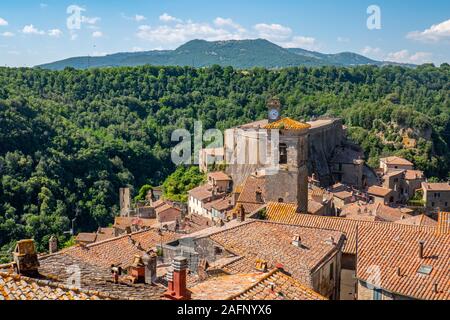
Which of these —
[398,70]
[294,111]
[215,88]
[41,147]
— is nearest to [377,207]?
[41,147]

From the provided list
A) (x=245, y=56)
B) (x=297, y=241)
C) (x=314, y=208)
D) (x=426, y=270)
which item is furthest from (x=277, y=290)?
(x=245, y=56)

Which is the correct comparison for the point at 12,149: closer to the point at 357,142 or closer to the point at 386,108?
the point at 357,142

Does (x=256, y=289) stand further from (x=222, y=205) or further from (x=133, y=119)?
(x=133, y=119)

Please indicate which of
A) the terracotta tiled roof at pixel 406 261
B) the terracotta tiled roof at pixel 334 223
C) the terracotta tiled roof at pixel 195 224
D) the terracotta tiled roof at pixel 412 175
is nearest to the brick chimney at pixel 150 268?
the terracotta tiled roof at pixel 406 261

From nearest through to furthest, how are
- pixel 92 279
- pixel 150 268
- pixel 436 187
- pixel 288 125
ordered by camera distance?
pixel 92 279 < pixel 150 268 < pixel 288 125 < pixel 436 187

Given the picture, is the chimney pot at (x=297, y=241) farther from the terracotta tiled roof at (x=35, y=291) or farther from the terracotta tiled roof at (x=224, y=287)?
the terracotta tiled roof at (x=35, y=291)

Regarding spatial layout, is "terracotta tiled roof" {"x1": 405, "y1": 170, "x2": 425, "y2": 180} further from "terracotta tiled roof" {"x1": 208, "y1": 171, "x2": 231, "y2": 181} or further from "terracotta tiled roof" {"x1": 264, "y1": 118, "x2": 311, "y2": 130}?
"terracotta tiled roof" {"x1": 264, "y1": 118, "x2": 311, "y2": 130}
